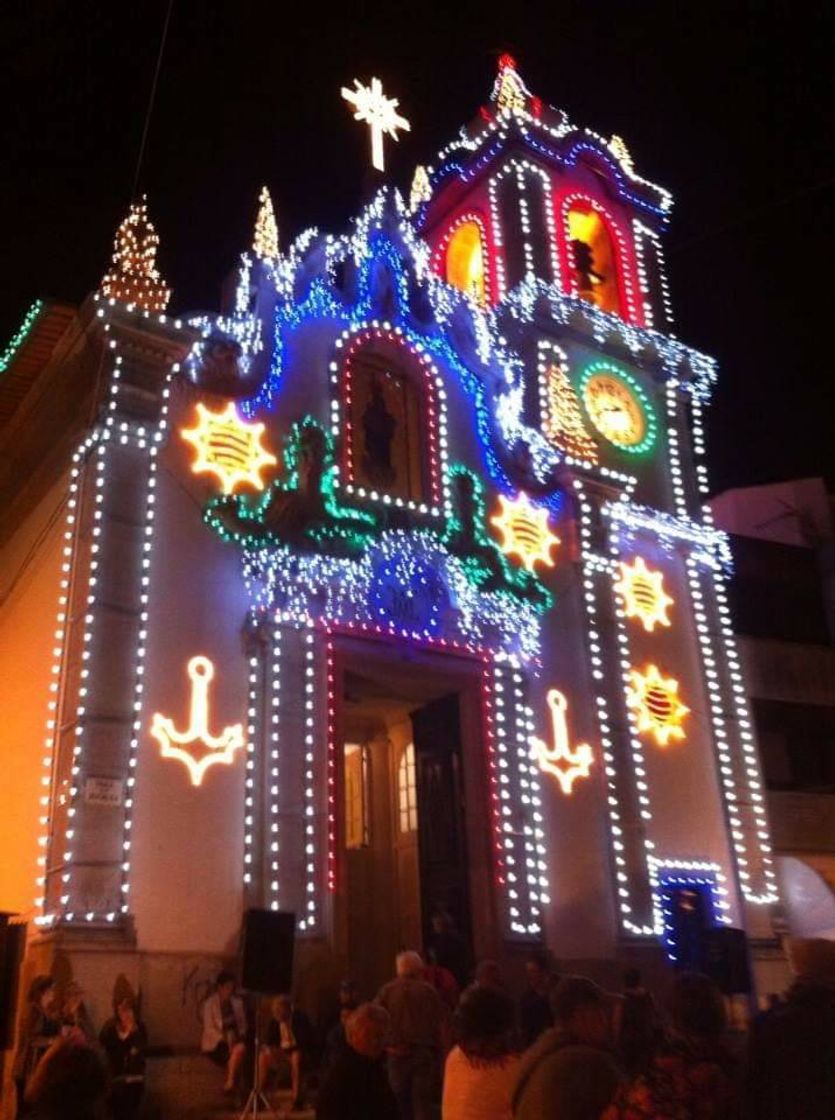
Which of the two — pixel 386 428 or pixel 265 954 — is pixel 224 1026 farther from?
pixel 386 428

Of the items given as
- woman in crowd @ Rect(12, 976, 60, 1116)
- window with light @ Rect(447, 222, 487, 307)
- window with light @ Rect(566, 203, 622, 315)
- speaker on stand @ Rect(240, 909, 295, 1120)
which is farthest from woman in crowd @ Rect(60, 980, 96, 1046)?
window with light @ Rect(566, 203, 622, 315)

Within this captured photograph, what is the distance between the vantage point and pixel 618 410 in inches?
834

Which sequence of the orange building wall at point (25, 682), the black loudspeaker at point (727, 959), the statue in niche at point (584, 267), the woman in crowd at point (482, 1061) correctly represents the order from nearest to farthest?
the woman in crowd at point (482, 1061) < the orange building wall at point (25, 682) < the black loudspeaker at point (727, 959) < the statue in niche at point (584, 267)

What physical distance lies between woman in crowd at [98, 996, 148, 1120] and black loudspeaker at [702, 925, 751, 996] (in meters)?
7.88

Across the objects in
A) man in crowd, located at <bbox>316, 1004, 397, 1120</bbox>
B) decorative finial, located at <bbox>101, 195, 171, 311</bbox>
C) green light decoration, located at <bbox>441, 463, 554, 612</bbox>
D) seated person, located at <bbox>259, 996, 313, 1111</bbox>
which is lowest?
seated person, located at <bbox>259, 996, 313, 1111</bbox>

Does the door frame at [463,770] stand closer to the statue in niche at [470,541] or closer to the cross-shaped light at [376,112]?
the statue in niche at [470,541]

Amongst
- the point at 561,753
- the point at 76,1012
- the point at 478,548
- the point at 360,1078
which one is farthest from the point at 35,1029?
the point at 478,548

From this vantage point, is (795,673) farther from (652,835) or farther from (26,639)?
(26,639)

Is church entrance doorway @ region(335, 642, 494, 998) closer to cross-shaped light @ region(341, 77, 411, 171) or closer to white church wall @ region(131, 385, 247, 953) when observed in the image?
white church wall @ region(131, 385, 247, 953)

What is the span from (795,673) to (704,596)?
534 centimetres

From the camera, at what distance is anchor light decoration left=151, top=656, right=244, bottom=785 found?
1379cm

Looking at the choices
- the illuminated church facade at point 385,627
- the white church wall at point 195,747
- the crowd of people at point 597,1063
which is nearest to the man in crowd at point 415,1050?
the crowd of people at point 597,1063

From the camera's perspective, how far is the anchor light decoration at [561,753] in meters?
17.1

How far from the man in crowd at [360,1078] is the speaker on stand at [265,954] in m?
4.18
